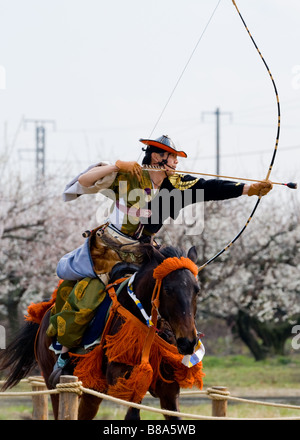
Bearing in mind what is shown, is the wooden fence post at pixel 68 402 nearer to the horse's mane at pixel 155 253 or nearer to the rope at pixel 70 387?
the rope at pixel 70 387

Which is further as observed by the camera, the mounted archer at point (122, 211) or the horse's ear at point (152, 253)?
the mounted archer at point (122, 211)

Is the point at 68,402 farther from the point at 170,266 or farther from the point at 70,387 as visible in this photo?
the point at 170,266

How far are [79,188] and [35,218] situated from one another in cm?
1376

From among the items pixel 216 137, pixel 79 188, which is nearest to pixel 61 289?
pixel 79 188

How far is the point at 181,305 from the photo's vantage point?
506 centimetres

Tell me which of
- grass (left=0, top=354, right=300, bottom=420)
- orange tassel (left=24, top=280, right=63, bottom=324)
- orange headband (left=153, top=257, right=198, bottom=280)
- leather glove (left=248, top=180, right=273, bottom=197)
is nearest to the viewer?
orange headband (left=153, top=257, right=198, bottom=280)

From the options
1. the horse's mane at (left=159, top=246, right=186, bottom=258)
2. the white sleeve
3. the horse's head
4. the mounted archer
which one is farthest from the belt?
the horse's head

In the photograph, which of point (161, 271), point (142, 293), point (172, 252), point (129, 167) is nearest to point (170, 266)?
point (161, 271)

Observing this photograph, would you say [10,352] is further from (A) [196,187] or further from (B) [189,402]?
(B) [189,402]

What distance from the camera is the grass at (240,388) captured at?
12.5 metres

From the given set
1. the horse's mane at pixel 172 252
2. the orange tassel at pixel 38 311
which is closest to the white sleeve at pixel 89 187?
the horse's mane at pixel 172 252

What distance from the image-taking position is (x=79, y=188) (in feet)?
19.4

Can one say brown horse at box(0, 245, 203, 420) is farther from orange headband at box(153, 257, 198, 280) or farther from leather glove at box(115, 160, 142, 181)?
leather glove at box(115, 160, 142, 181)

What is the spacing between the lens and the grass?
12461mm
